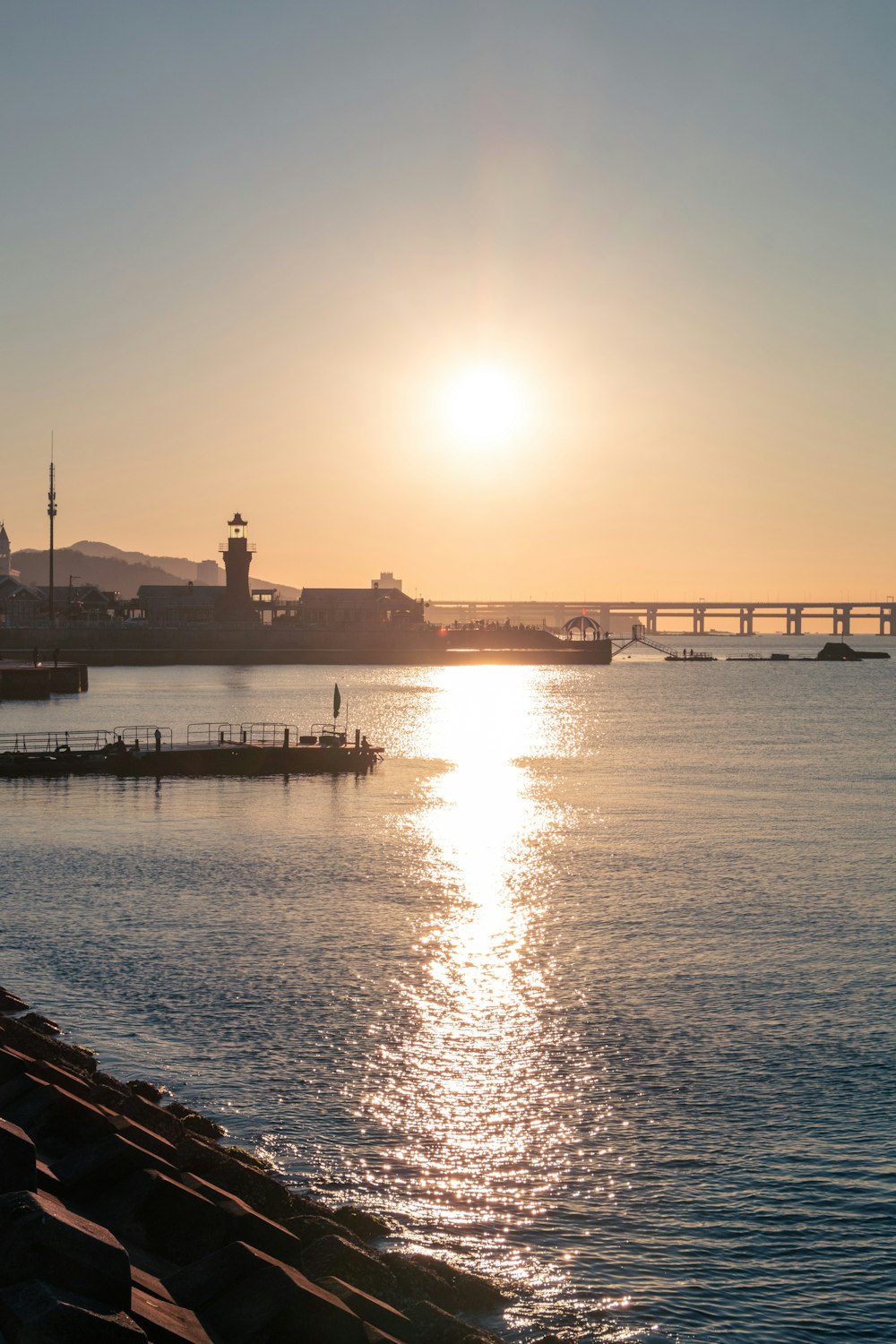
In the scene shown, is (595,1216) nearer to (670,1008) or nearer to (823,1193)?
(823,1193)

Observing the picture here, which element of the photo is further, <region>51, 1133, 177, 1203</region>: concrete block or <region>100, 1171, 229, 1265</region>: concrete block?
<region>51, 1133, 177, 1203</region>: concrete block

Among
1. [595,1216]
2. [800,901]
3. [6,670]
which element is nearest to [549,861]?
[800,901]

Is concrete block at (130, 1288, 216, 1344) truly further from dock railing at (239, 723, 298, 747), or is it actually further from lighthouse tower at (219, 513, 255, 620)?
lighthouse tower at (219, 513, 255, 620)

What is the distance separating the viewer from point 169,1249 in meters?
11.6

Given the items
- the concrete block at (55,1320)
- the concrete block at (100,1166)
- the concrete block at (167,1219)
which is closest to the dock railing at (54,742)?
the concrete block at (100,1166)

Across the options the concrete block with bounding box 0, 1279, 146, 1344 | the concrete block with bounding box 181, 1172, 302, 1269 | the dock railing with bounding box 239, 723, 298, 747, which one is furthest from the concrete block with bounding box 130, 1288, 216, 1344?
the dock railing with bounding box 239, 723, 298, 747

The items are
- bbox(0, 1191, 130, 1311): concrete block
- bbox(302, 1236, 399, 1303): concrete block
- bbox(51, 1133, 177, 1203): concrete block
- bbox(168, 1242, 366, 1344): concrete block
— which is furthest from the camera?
bbox(51, 1133, 177, 1203): concrete block

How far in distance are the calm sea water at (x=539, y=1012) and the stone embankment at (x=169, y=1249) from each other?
1.48 m

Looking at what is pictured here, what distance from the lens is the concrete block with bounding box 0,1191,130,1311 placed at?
28.5 ft

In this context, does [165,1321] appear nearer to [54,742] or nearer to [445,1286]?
[445,1286]

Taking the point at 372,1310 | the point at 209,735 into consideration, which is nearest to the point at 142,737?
the point at 209,735

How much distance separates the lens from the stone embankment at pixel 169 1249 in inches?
344

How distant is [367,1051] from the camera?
66.2 ft

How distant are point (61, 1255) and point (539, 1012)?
14.6 metres
